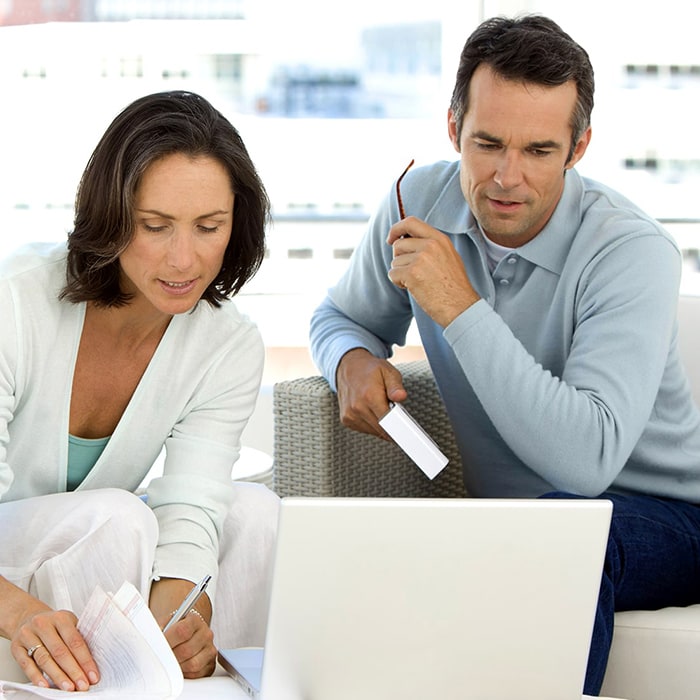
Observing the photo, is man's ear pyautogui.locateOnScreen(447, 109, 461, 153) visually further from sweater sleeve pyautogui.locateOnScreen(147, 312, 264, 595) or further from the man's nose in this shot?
sweater sleeve pyautogui.locateOnScreen(147, 312, 264, 595)

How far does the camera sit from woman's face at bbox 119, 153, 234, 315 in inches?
63.5

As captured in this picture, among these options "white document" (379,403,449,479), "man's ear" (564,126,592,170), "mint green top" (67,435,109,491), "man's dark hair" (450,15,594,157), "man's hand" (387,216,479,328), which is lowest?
"mint green top" (67,435,109,491)

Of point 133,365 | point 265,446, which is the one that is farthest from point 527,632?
point 265,446

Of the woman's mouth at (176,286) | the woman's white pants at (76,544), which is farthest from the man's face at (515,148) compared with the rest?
the woman's white pants at (76,544)

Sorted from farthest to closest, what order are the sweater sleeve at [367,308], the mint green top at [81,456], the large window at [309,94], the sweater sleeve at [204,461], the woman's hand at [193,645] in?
the large window at [309,94], the sweater sleeve at [367,308], the mint green top at [81,456], the sweater sleeve at [204,461], the woman's hand at [193,645]

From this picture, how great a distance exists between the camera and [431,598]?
1.15m

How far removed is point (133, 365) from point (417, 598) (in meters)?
0.84

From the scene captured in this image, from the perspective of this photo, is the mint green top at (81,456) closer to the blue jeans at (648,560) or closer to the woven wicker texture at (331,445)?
the woven wicker texture at (331,445)

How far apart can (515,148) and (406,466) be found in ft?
2.40

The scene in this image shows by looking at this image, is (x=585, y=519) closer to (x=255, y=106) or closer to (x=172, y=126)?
(x=172, y=126)

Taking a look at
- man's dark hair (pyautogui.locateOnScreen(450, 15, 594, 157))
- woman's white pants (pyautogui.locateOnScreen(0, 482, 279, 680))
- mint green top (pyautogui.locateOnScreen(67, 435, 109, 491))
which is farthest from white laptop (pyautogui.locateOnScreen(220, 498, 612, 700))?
man's dark hair (pyautogui.locateOnScreen(450, 15, 594, 157))

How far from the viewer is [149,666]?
1132 mm

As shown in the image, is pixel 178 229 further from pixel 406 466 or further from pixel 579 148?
pixel 406 466

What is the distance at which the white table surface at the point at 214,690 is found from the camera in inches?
49.6
